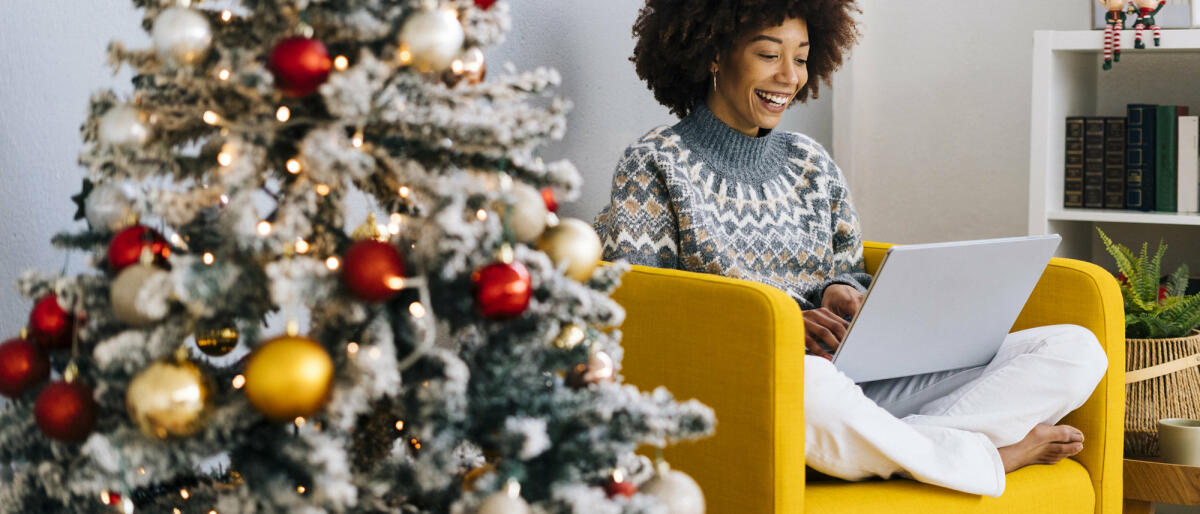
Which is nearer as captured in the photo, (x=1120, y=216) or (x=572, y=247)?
(x=572, y=247)

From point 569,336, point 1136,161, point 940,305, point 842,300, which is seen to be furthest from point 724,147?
point 1136,161

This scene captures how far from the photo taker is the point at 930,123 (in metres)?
2.79

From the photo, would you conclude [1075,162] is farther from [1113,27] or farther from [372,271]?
[372,271]

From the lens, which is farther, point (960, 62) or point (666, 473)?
point (960, 62)

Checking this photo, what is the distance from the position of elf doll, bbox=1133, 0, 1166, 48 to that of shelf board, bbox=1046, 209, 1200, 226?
1.13 feet

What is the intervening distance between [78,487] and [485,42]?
1.50 ft

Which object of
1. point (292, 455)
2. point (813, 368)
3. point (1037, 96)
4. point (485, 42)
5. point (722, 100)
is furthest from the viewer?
point (1037, 96)

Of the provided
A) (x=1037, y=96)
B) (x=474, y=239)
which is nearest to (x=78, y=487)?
(x=474, y=239)

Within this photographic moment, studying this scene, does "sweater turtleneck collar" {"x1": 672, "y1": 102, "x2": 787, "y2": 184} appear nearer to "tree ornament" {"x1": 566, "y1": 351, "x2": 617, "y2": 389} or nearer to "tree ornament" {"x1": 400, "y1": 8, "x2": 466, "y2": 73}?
"tree ornament" {"x1": 566, "y1": 351, "x2": 617, "y2": 389}

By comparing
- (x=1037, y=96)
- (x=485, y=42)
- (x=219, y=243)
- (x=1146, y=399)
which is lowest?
(x=1146, y=399)

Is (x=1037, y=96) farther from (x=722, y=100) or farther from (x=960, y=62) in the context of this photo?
(x=722, y=100)

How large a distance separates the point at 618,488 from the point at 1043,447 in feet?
2.88

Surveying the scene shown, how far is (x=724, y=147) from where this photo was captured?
176cm

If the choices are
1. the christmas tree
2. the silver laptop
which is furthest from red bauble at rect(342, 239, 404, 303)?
the silver laptop
